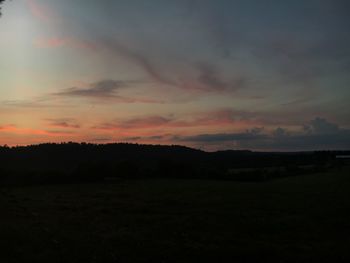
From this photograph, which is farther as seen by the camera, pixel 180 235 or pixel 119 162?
pixel 119 162

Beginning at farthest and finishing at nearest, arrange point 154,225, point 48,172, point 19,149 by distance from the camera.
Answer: point 19,149 < point 48,172 < point 154,225

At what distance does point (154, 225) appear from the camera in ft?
90.6

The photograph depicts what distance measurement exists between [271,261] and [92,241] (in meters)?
9.38

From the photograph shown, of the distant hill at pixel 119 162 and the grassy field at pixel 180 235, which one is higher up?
the distant hill at pixel 119 162

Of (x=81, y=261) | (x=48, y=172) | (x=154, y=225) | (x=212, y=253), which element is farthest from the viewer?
(x=48, y=172)

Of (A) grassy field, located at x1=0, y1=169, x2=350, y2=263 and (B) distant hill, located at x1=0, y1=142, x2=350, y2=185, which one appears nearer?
(A) grassy field, located at x1=0, y1=169, x2=350, y2=263

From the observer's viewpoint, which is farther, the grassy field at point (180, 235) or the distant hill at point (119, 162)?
the distant hill at point (119, 162)

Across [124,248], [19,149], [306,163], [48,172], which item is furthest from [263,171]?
[124,248]

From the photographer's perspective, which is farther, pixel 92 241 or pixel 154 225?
pixel 154 225

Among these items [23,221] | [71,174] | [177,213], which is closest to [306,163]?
[71,174]

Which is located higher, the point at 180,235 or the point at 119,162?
the point at 119,162

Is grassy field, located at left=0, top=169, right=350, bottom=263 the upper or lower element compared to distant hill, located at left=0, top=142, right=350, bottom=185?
lower

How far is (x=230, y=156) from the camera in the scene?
189 meters

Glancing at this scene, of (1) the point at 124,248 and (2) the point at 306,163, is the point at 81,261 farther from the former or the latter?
(2) the point at 306,163
